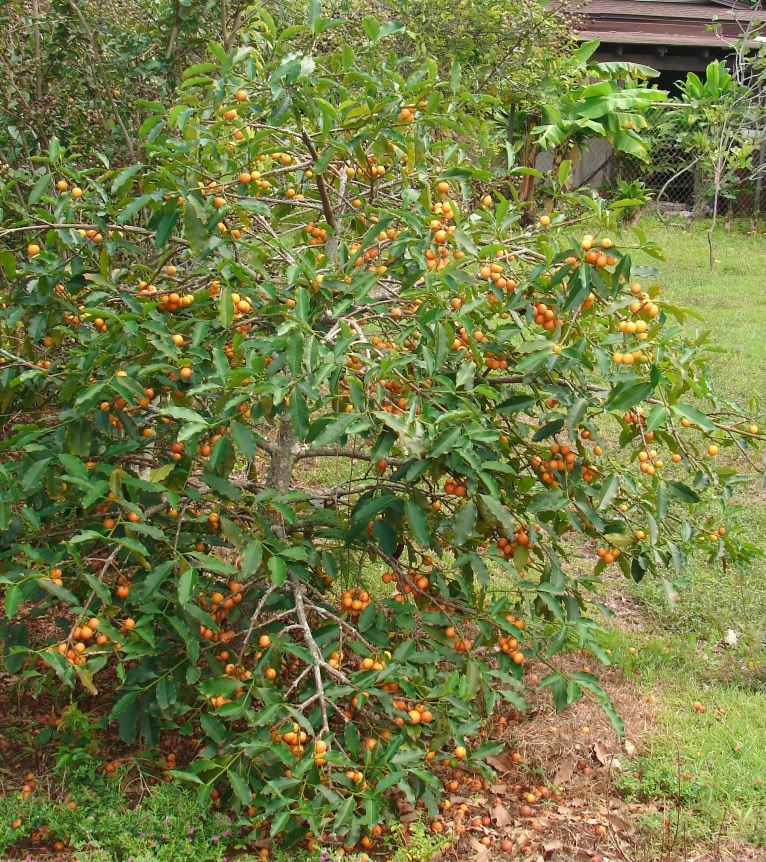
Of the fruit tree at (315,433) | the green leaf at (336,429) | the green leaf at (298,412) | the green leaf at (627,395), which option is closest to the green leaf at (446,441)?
the fruit tree at (315,433)

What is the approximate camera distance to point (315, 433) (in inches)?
108

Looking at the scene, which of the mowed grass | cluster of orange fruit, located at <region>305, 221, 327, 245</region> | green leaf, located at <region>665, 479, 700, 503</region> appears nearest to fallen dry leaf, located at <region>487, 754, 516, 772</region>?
the mowed grass

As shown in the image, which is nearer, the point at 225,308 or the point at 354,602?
the point at 225,308

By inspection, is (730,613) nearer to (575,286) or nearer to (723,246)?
(575,286)

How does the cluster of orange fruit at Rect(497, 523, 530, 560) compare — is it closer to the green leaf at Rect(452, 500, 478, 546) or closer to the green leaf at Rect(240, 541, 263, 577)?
the green leaf at Rect(452, 500, 478, 546)

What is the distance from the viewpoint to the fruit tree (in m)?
2.76

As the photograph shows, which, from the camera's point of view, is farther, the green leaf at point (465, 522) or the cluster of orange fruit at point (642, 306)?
the cluster of orange fruit at point (642, 306)

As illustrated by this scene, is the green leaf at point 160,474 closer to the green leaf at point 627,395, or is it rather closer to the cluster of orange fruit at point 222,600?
the cluster of orange fruit at point 222,600

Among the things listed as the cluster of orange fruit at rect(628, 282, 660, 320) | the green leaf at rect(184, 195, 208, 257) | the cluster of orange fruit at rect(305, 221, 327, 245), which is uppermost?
the green leaf at rect(184, 195, 208, 257)

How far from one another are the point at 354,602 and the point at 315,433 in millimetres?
745

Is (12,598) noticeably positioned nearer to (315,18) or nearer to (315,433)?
(315,433)

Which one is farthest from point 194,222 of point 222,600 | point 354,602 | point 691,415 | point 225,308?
point 691,415

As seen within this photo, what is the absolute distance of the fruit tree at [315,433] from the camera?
276 centimetres

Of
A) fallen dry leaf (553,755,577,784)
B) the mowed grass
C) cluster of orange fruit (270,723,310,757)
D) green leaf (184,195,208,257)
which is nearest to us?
cluster of orange fruit (270,723,310,757)
